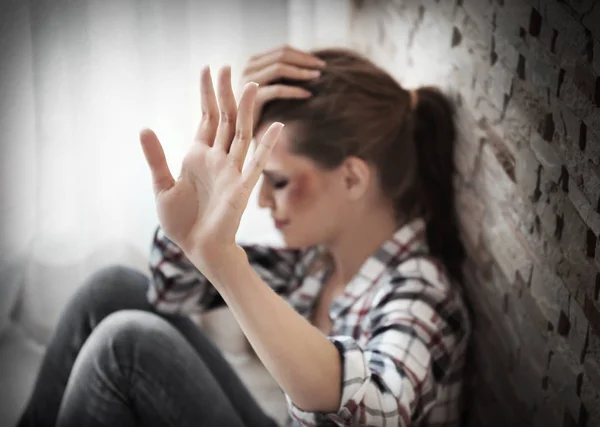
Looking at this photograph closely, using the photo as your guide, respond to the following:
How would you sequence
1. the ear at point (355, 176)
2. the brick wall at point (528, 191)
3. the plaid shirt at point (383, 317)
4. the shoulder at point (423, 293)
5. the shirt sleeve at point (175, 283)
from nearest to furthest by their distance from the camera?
the brick wall at point (528, 191), the plaid shirt at point (383, 317), the shoulder at point (423, 293), the ear at point (355, 176), the shirt sleeve at point (175, 283)

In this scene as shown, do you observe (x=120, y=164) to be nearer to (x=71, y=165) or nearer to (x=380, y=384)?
(x=71, y=165)

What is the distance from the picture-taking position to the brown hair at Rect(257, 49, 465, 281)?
48.0 inches

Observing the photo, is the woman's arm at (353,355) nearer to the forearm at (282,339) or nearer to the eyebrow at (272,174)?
the forearm at (282,339)

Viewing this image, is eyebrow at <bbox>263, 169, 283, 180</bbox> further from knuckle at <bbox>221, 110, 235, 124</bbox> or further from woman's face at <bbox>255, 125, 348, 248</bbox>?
knuckle at <bbox>221, 110, 235, 124</bbox>

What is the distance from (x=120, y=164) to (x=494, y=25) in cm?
95

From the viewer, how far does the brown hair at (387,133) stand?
1.22m

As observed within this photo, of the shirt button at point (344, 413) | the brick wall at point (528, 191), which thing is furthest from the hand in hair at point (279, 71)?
the shirt button at point (344, 413)

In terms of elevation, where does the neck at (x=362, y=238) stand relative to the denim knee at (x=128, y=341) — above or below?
above

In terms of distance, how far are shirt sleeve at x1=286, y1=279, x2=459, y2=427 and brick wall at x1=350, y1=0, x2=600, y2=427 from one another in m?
0.10

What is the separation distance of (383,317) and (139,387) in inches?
14.2

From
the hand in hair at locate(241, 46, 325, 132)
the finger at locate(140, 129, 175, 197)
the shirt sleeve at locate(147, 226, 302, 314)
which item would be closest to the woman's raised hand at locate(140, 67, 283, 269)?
the finger at locate(140, 129, 175, 197)

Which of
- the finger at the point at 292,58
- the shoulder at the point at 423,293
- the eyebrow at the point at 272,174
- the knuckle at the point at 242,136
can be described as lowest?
the shoulder at the point at 423,293

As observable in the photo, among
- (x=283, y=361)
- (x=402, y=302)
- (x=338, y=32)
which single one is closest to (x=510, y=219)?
(x=402, y=302)

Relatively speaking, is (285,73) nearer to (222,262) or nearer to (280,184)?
(280,184)
